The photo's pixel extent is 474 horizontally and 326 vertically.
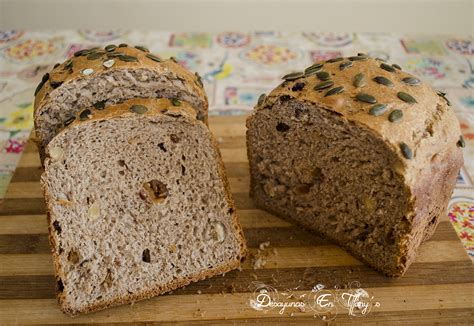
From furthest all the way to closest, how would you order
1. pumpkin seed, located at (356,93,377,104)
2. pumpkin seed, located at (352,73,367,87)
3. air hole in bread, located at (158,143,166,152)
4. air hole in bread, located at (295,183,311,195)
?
1. air hole in bread, located at (295,183,311,195)
2. air hole in bread, located at (158,143,166,152)
3. pumpkin seed, located at (352,73,367,87)
4. pumpkin seed, located at (356,93,377,104)

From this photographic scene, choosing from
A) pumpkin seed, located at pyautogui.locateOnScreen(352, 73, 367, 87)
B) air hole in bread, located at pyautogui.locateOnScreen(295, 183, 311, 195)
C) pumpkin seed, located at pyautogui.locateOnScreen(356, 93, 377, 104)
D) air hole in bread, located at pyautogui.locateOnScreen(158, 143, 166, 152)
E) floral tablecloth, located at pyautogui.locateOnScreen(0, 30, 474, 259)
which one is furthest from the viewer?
floral tablecloth, located at pyautogui.locateOnScreen(0, 30, 474, 259)

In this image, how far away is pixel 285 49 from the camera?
4871 mm

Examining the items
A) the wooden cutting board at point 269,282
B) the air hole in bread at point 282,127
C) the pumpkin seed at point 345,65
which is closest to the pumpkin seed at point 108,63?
the air hole in bread at point 282,127

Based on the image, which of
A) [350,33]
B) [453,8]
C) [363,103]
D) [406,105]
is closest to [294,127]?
[363,103]

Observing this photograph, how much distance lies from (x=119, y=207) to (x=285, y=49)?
105 inches

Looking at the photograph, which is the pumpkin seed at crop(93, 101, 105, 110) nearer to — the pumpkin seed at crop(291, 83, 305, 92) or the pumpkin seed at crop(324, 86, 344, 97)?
the pumpkin seed at crop(291, 83, 305, 92)

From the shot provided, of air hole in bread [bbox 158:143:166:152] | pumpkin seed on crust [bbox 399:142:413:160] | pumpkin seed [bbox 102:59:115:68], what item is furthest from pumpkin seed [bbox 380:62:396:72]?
pumpkin seed [bbox 102:59:115:68]

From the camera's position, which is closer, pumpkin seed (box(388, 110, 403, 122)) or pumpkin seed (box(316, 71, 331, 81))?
pumpkin seed (box(388, 110, 403, 122))

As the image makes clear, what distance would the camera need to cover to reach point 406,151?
8.04ft

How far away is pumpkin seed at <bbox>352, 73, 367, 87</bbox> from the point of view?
2.69m

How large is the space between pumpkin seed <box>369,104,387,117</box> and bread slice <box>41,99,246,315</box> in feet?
2.75

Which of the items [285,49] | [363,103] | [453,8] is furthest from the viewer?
[453,8]

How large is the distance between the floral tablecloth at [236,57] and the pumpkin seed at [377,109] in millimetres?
1552

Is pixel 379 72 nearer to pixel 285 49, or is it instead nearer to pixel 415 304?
pixel 415 304
